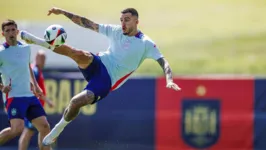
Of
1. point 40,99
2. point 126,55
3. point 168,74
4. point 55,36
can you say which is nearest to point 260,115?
point 40,99

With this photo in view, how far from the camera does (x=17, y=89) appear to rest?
13508mm

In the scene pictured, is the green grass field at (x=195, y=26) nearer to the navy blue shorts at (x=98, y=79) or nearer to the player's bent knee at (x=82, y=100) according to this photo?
the navy blue shorts at (x=98, y=79)

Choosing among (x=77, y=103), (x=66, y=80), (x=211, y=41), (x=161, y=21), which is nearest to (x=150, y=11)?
(x=161, y=21)

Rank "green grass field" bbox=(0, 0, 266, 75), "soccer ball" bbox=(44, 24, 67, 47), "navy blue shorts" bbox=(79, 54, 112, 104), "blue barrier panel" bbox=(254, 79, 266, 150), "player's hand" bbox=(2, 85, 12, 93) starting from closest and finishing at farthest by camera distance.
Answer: "soccer ball" bbox=(44, 24, 67, 47) < "navy blue shorts" bbox=(79, 54, 112, 104) < "player's hand" bbox=(2, 85, 12, 93) < "blue barrier panel" bbox=(254, 79, 266, 150) < "green grass field" bbox=(0, 0, 266, 75)

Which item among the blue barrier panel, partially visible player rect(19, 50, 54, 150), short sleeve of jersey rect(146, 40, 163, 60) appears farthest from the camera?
the blue barrier panel

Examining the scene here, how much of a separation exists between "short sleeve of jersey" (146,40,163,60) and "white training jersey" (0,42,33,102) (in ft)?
6.80

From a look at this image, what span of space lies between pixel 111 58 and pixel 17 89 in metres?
1.69

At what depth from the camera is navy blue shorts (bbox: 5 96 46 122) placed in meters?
13.4

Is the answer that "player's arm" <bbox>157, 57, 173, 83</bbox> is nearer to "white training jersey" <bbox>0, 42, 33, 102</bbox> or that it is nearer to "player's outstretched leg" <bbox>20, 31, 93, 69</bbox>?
"player's outstretched leg" <bbox>20, 31, 93, 69</bbox>

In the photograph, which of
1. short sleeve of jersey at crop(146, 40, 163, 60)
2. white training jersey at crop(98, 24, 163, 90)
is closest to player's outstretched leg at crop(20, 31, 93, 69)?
white training jersey at crop(98, 24, 163, 90)

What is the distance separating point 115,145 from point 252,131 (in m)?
2.92

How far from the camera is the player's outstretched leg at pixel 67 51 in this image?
492 inches

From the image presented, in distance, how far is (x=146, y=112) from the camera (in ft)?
57.4

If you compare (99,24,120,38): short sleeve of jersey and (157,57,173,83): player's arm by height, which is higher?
(99,24,120,38): short sleeve of jersey
